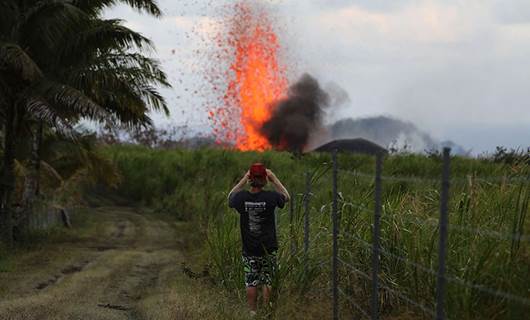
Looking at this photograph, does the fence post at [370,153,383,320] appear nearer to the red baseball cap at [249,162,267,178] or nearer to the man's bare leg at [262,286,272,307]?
the red baseball cap at [249,162,267,178]

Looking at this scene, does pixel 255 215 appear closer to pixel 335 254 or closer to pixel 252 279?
pixel 252 279

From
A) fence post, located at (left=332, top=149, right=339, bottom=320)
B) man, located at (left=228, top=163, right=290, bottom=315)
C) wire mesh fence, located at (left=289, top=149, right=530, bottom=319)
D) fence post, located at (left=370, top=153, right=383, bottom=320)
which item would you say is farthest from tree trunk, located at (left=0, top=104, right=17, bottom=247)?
fence post, located at (left=370, top=153, right=383, bottom=320)

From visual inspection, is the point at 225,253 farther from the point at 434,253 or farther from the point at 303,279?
the point at 434,253

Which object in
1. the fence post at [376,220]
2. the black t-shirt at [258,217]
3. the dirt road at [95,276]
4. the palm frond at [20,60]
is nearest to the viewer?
the fence post at [376,220]

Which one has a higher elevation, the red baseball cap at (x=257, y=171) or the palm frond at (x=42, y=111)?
the palm frond at (x=42, y=111)

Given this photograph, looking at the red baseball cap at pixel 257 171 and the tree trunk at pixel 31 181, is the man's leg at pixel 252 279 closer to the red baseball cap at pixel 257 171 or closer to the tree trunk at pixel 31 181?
the red baseball cap at pixel 257 171

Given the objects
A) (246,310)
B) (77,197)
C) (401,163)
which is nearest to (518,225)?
(246,310)

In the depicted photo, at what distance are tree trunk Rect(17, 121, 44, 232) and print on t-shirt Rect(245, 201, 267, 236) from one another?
1426 cm

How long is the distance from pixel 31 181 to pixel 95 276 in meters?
8.09

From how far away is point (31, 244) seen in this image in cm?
2216

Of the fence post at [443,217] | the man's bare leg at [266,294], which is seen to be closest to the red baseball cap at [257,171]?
the man's bare leg at [266,294]

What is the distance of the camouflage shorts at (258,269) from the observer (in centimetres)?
964

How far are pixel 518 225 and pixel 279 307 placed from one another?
12.1 feet

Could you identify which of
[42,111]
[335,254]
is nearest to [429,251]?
[335,254]
